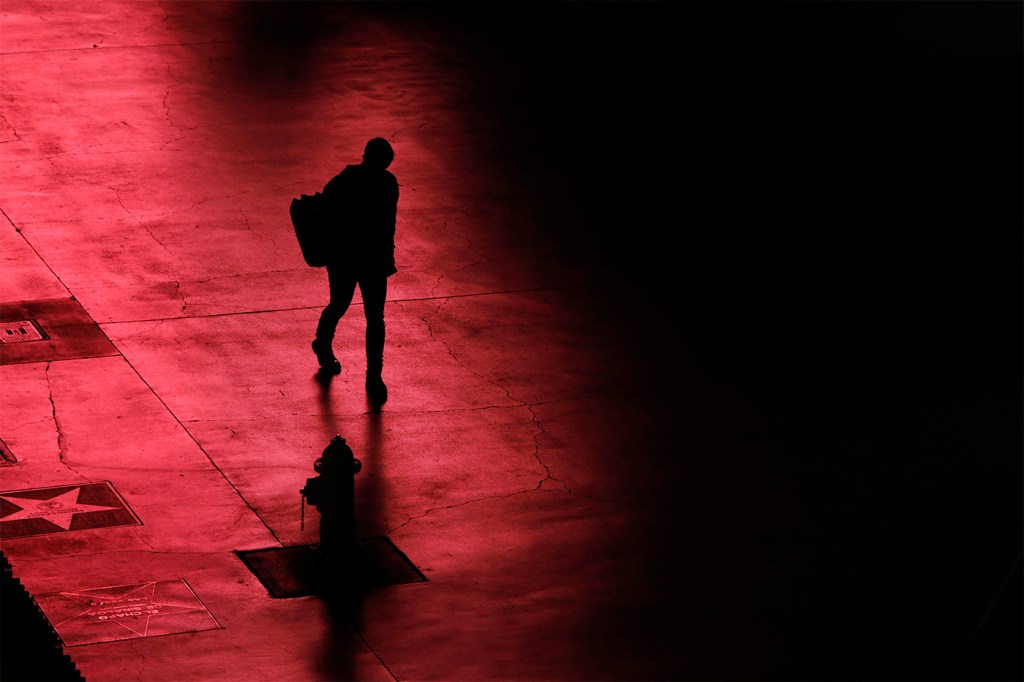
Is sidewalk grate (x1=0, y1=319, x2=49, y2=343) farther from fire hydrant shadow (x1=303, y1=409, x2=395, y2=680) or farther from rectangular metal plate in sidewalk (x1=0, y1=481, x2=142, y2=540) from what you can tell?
fire hydrant shadow (x1=303, y1=409, x2=395, y2=680)

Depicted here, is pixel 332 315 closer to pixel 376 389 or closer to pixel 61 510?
pixel 376 389

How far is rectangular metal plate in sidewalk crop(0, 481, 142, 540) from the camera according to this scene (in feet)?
28.4

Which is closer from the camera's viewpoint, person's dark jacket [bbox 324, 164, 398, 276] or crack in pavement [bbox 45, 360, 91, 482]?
crack in pavement [bbox 45, 360, 91, 482]

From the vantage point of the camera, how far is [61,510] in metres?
8.86

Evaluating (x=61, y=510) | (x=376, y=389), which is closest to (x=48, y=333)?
(x=376, y=389)

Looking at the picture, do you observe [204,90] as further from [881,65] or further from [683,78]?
[881,65]

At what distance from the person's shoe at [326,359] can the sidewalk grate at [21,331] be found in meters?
2.06

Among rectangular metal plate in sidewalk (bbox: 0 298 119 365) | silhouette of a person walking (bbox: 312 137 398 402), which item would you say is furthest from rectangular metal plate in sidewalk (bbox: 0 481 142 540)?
silhouette of a person walking (bbox: 312 137 398 402)

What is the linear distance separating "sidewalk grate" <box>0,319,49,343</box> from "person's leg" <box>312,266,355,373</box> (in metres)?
2.09

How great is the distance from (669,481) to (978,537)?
1888mm

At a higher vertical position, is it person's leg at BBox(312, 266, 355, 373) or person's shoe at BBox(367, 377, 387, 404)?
person's leg at BBox(312, 266, 355, 373)

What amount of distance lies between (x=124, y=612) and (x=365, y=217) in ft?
11.6

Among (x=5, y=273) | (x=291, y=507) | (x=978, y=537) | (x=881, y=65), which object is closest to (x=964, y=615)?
(x=978, y=537)

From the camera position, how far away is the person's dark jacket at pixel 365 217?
10422 mm
